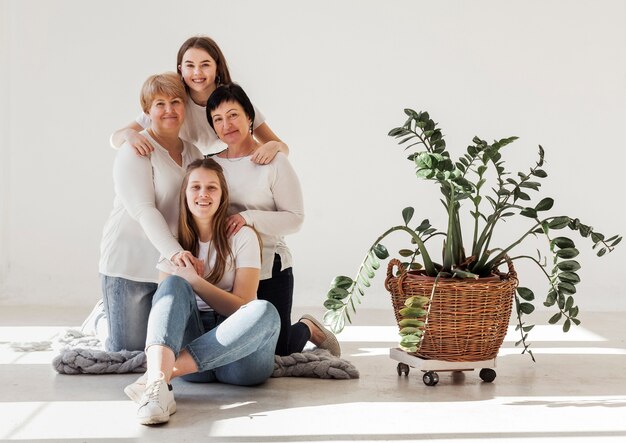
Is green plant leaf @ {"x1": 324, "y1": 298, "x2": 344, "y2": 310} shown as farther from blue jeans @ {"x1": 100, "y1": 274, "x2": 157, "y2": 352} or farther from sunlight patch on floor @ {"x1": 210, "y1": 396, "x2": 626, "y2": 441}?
blue jeans @ {"x1": 100, "y1": 274, "x2": 157, "y2": 352}

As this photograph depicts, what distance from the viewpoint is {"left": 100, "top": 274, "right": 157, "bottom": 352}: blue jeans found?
3617mm

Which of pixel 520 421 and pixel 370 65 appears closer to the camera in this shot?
pixel 520 421

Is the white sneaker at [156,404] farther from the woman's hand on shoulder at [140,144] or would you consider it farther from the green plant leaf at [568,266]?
the green plant leaf at [568,266]

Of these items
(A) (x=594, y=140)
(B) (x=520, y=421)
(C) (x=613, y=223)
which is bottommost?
(B) (x=520, y=421)

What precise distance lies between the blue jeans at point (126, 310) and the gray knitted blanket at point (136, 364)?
8 cm

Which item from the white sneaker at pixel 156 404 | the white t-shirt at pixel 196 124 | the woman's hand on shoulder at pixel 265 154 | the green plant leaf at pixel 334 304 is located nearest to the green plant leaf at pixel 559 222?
the green plant leaf at pixel 334 304

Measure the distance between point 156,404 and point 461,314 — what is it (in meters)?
1.13

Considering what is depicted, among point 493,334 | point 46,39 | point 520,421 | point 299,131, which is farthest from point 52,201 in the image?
point 520,421

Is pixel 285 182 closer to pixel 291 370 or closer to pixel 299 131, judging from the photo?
pixel 291 370

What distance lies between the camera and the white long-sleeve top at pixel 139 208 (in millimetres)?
3504

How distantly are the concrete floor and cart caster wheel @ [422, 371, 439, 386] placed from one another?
3 cm

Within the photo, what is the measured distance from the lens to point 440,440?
2.61m

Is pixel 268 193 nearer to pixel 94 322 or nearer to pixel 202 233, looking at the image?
pixel 202 233

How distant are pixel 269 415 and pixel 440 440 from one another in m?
0.54
